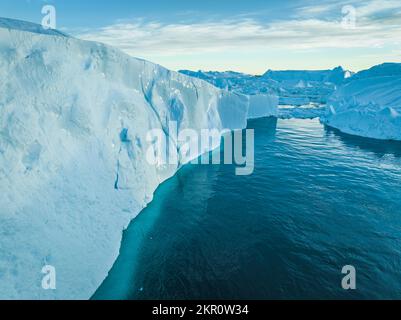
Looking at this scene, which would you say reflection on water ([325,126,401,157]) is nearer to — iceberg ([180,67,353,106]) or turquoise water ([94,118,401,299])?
turquoise water ([94,118,401,299])

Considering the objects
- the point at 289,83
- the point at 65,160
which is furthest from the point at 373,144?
the point at 289,83

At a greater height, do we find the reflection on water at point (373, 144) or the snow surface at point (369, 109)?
the snow surface at point (369, 109)

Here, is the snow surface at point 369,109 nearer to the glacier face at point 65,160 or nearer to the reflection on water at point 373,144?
the reflection on water at point 373,144

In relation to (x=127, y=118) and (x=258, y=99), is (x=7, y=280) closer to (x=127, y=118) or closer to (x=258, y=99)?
Answer: (x=127, y=118)

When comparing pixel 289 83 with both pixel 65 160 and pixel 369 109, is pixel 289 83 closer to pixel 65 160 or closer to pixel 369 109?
pixel 369 109

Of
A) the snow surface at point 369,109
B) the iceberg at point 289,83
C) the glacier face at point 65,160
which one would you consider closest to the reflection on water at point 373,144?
the snow surface at point 369,109

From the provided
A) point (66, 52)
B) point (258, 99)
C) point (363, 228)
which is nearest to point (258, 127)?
point (258, 99)

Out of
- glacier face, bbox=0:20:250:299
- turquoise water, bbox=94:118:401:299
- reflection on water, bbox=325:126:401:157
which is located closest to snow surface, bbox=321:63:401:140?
reflection on water, bbox=325:126:401:157
